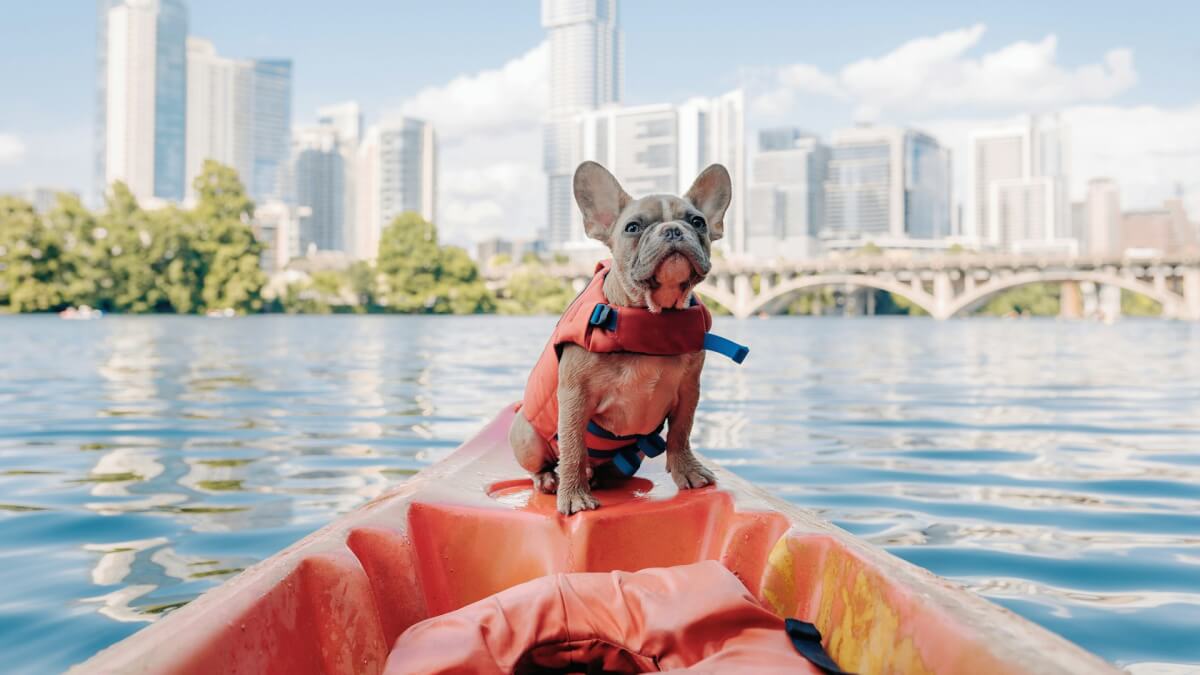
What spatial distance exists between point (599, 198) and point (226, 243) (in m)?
59.3

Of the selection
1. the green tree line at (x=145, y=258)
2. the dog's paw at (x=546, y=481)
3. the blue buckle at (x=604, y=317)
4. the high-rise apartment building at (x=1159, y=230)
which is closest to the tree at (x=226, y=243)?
the green tree line at (x=145, y=258)

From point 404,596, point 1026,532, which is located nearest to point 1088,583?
point 1026,532

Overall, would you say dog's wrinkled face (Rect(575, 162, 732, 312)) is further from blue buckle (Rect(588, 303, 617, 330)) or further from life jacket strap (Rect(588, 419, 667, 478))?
life jacket strap (Rect(588, 419, 667, 478))

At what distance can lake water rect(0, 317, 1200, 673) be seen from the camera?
335cm

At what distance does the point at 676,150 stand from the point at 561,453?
150180mm

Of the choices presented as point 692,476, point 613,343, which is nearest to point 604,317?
point 613,343

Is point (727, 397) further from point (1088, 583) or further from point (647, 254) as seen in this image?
point (647, 254)

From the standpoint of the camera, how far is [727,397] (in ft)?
37.9

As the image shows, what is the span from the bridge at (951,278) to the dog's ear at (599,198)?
56.8 metres

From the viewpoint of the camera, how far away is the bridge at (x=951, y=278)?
55.2 meters

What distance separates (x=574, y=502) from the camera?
2.91 metres

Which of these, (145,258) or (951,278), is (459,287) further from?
(951,278)

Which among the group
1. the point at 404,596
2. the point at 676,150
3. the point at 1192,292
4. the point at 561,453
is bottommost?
the point at 404,596

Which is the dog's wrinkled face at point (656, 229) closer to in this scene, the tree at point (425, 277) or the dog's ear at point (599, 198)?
the dog's ear at point (599, 198)
